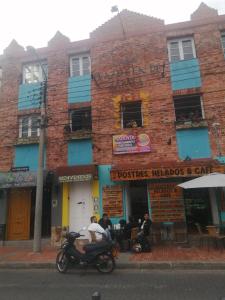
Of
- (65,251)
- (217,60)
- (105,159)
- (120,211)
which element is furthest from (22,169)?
(217,60)

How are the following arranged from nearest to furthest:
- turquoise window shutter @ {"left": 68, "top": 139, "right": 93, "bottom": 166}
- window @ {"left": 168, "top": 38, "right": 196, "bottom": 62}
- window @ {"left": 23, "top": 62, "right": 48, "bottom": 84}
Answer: turquoise window shutter @ {"left": 68, "top": 139, "right": 93, "bottom": 166}
window @ {"left": 168, "top": 38, "right": 196, "bottom": 62}
window @ {"left": 23, "top": 62, "right": 48, "bottom": 84}

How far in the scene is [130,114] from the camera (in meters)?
13.4

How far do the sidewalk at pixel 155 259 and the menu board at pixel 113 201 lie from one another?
7.61ft

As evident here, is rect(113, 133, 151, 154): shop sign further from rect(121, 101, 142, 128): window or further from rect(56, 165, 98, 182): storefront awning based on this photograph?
rect(56, 165, 98, 182): storefront awning

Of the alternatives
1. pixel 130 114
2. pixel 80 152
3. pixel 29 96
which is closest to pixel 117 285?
pixel 80 152

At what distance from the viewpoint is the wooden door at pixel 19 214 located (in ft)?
41.9

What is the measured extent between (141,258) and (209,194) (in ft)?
14.9

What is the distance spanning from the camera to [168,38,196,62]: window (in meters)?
13.6

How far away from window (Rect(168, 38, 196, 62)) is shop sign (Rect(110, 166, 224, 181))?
5968 millimetres

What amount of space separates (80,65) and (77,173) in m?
6.30

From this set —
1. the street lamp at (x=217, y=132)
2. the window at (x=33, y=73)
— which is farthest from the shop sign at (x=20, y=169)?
the street lamp at (x=217, y=132)

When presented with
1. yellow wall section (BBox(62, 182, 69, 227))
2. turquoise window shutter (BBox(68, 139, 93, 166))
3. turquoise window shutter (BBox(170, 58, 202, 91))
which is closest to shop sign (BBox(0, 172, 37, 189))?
yellow wall section (BBox(62, 182, 69, 227))

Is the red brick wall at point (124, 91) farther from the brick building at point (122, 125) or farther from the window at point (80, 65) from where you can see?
the window at point (80, 65)

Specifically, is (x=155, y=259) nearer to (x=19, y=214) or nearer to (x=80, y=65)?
(x=19, y=214)
